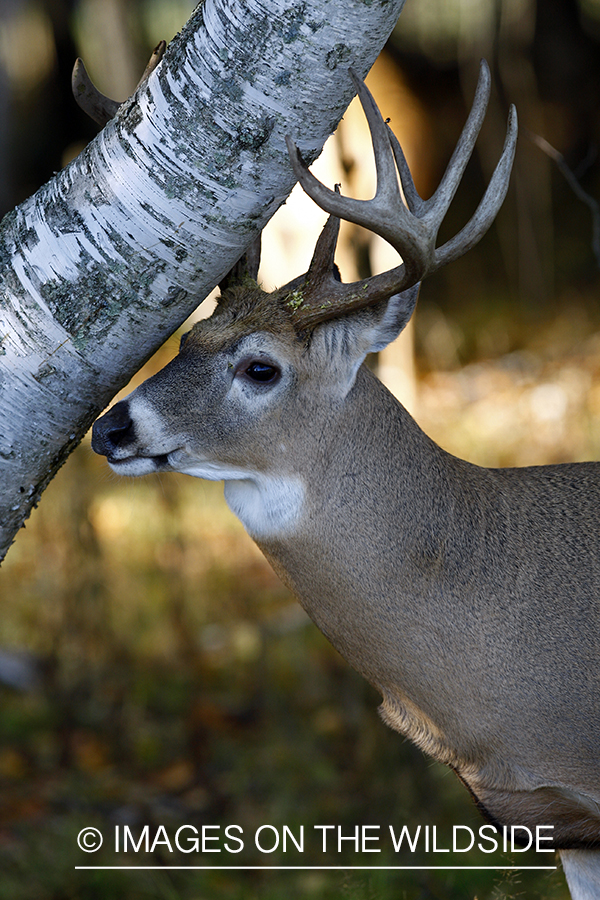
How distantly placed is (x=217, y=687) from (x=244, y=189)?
13.0 ft

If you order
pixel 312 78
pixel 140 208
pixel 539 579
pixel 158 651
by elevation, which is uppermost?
pixel 158 651

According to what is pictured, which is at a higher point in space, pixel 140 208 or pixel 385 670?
pixel 140 208

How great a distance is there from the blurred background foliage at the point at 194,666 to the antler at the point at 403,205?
1.26 meters

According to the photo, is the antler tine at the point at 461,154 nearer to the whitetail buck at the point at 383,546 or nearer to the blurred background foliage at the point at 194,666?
the whitetail buck at the point at 383,546

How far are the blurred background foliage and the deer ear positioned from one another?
3.42ft

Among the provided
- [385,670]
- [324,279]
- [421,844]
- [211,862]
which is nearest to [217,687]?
[211,862]

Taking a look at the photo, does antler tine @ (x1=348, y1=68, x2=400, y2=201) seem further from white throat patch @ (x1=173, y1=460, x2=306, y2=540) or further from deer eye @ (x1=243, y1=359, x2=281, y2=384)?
white throat patch @ (x1=173, y1=460, x2=306, y2=540)

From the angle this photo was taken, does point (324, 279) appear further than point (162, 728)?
No

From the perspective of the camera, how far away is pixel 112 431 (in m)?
2.62

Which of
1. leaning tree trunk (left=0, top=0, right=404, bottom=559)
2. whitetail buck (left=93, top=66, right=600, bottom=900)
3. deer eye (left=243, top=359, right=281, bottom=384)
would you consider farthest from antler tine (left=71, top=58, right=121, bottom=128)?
deer eye (left=243, top=359, right=281, bottom=384)

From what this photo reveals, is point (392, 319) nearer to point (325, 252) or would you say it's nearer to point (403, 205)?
point (325, 252)

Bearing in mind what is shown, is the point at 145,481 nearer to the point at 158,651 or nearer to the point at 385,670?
the point at 158,651

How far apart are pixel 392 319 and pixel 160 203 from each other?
825 mm

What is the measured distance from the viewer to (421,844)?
427 cm
